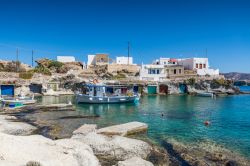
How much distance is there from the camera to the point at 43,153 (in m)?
13.2

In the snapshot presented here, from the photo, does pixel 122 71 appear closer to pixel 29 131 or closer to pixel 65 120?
pixel 65 120

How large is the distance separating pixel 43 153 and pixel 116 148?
513cm

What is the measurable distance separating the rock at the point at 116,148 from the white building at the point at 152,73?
59.9 metres

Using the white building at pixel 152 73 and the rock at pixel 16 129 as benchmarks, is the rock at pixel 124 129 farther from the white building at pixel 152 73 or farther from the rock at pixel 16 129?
the white building at pixel 152 73

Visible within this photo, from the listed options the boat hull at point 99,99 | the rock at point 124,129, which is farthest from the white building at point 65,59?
the rock at point 124,129

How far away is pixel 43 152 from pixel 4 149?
195 centimetres

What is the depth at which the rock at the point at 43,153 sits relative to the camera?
39.3 ft

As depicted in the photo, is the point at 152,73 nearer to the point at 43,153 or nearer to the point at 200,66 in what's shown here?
the point at 200,66

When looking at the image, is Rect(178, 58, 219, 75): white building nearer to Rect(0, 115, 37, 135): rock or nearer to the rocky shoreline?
the rocky shoreline

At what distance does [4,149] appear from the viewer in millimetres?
12578

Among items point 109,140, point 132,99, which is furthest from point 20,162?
point 132,99

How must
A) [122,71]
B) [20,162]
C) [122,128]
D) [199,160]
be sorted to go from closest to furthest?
[20,162], [199,160], [122,128], [122,71]

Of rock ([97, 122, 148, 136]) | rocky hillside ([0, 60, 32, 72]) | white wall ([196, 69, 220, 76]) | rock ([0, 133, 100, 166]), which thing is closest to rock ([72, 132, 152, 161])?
rock ([0, 133, 100, 166])

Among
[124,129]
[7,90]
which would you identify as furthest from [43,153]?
[7,90]
